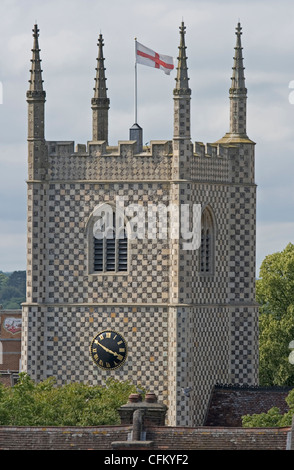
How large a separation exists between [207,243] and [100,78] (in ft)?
28.6

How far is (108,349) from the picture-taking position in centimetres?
8912

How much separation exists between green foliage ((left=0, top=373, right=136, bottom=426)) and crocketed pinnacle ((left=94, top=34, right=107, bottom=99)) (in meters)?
12.9

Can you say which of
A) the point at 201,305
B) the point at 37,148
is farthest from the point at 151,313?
the point at 37,148

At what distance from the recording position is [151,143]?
8825cm

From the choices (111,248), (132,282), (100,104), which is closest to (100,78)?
(100,104)

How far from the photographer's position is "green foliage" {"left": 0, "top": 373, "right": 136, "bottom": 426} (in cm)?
7912

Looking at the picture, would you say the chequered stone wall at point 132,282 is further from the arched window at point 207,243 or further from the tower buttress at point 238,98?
the tower buttress at point 238,98

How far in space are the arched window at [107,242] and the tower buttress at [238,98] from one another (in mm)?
7359

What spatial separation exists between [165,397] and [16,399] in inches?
370

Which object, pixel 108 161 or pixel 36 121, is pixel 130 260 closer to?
pixel 108 161

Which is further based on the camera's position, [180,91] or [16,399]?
[180,91]

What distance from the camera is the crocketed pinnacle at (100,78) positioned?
92062 millimetres

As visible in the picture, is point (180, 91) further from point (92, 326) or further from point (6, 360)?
point (6, 360)

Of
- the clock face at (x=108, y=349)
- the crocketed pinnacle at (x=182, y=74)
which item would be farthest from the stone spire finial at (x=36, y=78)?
the clock face at (x=108, y=349)
